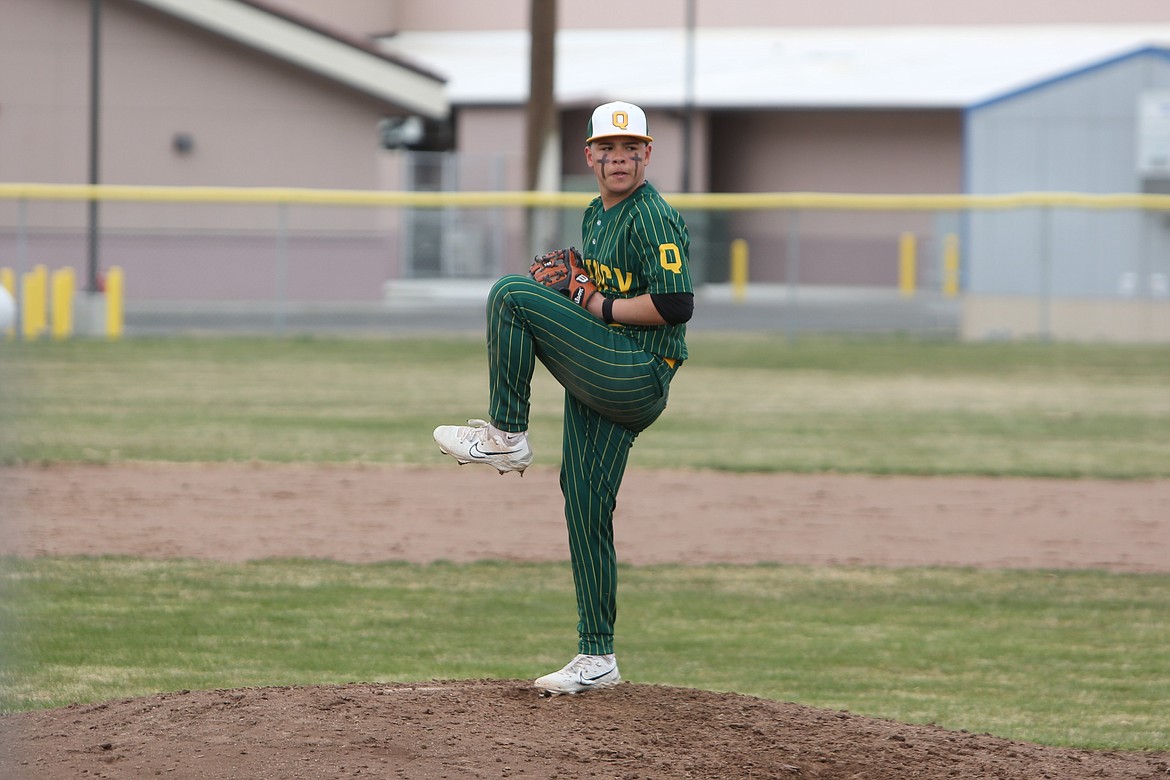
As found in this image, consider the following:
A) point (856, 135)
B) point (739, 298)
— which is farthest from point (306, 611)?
point (856, 135)

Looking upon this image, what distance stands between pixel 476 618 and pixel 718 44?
3935 centimetres

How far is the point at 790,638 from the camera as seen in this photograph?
747 centimetres

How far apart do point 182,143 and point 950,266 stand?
14.4m

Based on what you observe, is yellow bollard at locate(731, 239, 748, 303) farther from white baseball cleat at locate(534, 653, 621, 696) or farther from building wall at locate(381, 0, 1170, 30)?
white baseball cleat at locate(534, 653, 621, 696)

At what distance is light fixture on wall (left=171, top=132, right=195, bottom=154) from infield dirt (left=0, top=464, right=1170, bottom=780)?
62.3 feet

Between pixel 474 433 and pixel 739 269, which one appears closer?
pixel 474 433

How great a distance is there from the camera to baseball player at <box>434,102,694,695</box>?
495cm

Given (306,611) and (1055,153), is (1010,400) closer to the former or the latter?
(1055,153)

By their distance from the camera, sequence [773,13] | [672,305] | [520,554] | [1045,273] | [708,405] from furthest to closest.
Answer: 1. [773,13]
2. [1045,273]
3. [708,405]
4. [520,554]
5. [672,305]

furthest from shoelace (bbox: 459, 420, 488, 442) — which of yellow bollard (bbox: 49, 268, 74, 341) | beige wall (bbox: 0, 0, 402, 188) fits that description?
beige wall (bbox: 0, 0, 402, 188)

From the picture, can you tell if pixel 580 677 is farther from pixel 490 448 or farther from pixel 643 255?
pixel 643 255

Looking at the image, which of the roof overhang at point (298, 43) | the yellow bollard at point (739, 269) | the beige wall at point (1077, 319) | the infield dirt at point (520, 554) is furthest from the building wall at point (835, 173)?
the infield dirt at point (520, 554)

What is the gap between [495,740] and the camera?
4820mm

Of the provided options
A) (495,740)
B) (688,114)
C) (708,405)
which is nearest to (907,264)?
(688,114)
